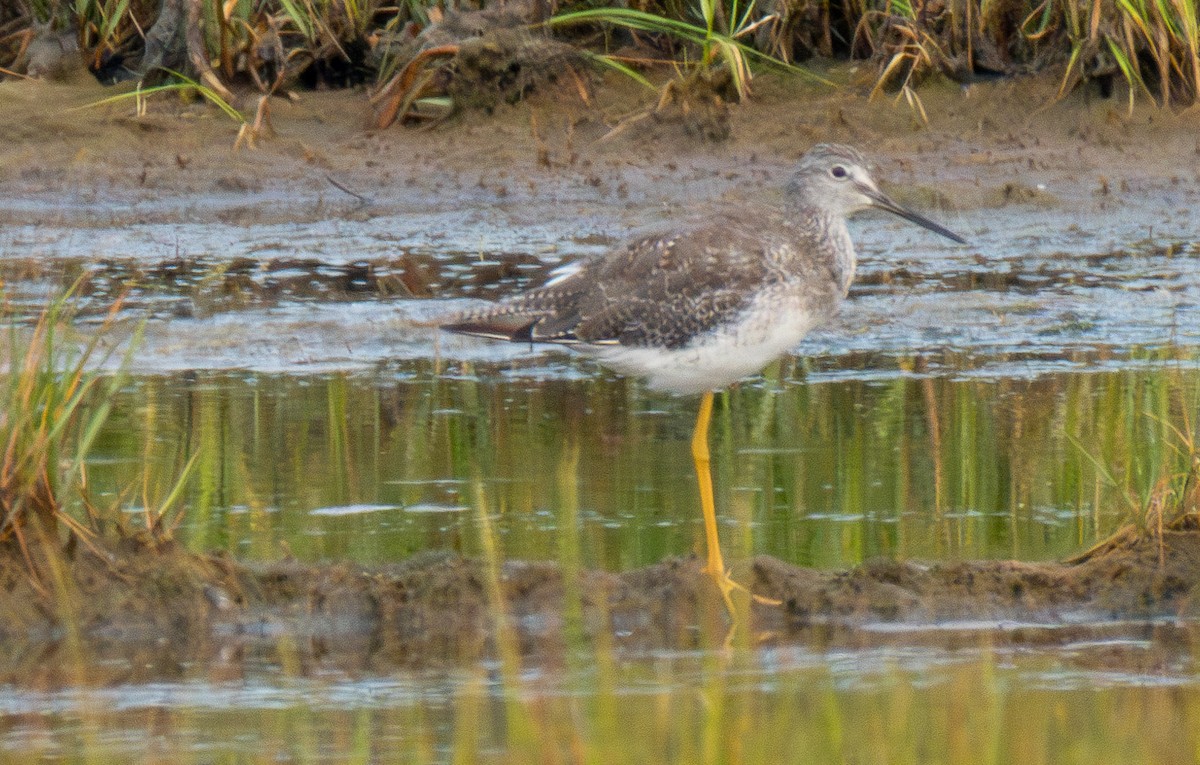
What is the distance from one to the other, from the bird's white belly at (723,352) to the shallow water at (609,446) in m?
0.32

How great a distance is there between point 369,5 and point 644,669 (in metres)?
7.44

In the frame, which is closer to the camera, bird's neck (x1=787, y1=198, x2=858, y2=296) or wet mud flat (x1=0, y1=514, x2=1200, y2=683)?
wet mud flat (x1=0, y1=514, x2=1200, y2=683)

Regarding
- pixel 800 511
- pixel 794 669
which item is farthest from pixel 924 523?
pixel 794 669

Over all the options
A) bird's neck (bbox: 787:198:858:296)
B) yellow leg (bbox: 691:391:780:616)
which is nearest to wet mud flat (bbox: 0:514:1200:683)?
yellow leg (bbox: 691:391:780:616)

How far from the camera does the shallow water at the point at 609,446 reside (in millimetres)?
4160

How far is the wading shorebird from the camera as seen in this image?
5961 millimetres

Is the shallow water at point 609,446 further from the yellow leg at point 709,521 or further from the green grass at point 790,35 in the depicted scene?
the green grass at point 790,35

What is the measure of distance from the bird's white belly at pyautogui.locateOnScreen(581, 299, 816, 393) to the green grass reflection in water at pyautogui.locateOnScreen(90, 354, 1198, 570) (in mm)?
319

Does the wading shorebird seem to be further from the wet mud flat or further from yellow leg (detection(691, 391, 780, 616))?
the wet mud flat

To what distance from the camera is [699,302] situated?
6.00 metres

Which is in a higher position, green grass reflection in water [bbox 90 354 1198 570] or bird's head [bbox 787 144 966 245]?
bird's head [bbox 787 144 966 245]

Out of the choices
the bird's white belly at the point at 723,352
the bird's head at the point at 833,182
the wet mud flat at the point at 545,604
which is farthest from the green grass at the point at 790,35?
the wet mud flat at the point at 545,604

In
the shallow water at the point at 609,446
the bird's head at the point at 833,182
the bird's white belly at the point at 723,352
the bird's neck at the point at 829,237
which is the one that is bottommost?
the shallow water at the point at 609,446

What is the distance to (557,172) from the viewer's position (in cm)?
1077
